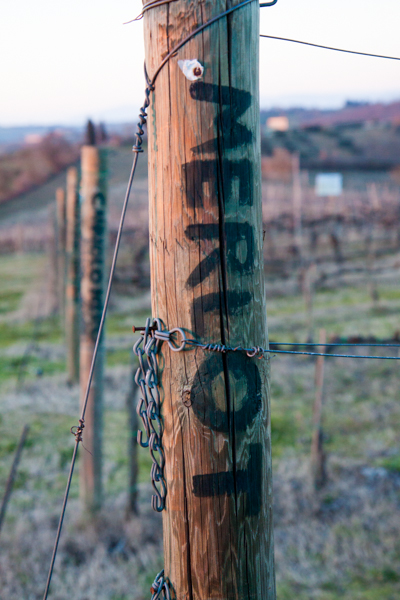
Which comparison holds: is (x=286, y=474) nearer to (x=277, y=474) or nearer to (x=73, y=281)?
(x=277, y=474)

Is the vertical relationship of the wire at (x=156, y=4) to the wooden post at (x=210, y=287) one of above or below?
above

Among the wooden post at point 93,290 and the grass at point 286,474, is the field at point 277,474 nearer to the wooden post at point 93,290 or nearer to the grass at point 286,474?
the grass at point 286,474

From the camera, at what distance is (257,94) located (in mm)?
1345

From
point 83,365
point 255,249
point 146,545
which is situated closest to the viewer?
point 255,249

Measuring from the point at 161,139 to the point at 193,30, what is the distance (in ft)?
0.93

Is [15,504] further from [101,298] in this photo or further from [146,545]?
[101,298]

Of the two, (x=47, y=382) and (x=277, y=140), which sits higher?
(x=277, y=140)

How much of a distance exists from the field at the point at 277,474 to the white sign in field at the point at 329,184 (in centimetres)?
1859

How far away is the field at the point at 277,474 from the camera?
3814 mm

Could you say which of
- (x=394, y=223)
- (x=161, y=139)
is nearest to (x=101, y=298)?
(x=161, y=139)

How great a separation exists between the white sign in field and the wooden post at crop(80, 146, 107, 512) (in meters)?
26.6

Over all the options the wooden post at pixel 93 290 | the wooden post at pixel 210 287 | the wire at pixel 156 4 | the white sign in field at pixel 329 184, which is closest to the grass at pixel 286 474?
the wooden post at pixel 93 290

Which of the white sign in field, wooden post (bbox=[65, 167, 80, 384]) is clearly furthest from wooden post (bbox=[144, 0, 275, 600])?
the white sign in field

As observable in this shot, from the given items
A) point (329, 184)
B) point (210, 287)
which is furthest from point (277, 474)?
point (329, 184)
